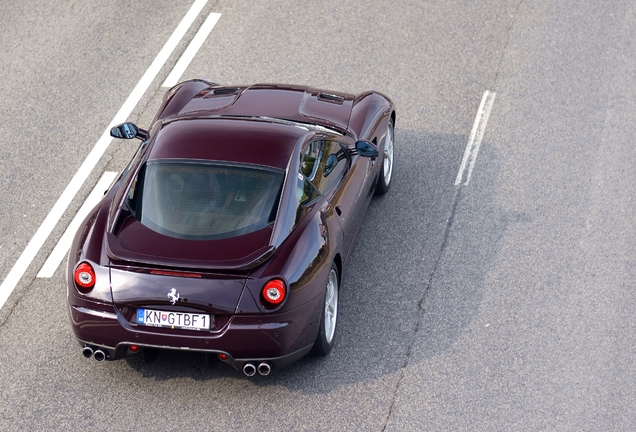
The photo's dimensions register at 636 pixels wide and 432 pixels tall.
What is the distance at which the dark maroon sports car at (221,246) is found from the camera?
6578mm

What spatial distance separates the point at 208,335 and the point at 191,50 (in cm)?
627

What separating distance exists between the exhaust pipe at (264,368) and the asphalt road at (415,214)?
0.33 m

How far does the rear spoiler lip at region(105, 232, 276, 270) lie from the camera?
6551mm

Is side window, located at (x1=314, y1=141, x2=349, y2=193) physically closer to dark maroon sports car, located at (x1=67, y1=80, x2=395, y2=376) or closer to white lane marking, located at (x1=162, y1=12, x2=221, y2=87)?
dark maroon sports car, located at (x1=67, y1=80, x2=395, y2=376)

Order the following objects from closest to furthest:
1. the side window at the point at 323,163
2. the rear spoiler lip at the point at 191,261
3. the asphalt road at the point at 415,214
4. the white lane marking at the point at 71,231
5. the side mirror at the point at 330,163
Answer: the rear spoiler lip at the point at 191,261, the asphalt road at the point at 415,214, the side window at the point at 323,163, the side mirror at the point at 330,163, the white lane marking at the point at 71,231

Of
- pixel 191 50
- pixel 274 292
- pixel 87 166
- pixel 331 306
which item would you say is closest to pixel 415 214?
pixel 331 306

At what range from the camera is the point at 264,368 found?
6789 millimetres

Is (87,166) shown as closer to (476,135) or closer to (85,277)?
(85,277)

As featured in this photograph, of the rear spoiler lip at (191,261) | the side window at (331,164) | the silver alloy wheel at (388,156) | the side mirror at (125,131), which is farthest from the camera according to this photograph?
the silver alloy wheel at (388,156)

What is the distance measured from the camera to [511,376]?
7340 millimetres

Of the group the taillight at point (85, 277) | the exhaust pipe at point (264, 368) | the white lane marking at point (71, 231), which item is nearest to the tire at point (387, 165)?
the white lane marking at point (71, 231)

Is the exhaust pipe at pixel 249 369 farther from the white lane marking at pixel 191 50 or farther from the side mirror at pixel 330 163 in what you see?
the white lane marking at pixel 191 50

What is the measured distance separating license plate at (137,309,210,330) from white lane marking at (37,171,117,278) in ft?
7.06

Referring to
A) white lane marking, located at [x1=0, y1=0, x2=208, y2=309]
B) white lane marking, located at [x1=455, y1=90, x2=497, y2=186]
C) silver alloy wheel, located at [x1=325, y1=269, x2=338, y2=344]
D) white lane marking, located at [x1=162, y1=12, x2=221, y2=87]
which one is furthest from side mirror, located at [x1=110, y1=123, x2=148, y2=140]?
white lane marking, located at [x1=455, y1=90, x2=497, y2=186]
